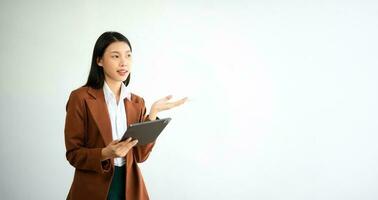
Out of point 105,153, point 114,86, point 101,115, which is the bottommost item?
point 105,153

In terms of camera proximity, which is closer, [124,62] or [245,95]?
[124,62]

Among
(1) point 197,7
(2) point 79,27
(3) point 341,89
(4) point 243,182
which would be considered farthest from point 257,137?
(2) point 79,27

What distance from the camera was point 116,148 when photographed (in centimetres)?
141

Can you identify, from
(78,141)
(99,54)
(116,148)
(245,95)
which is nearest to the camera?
(116,148)

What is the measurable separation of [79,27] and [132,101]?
119 cm

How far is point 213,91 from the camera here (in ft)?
9.50

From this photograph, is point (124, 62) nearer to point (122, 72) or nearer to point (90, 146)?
point (122, 72)

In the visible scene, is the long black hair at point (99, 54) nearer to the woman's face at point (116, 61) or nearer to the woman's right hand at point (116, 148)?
the woman's face at point (116, 61)

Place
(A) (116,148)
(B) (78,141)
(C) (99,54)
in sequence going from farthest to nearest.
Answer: (C) (99,54)
(B) (78,141)
(A) (116,148)

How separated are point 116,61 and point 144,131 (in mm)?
326

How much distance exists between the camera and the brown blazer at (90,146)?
151 cm

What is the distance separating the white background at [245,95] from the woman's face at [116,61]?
1139 mm

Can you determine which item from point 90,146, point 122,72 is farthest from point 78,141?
point 122,72

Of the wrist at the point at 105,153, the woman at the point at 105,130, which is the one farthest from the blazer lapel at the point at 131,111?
the wrist at the point at 105,153
